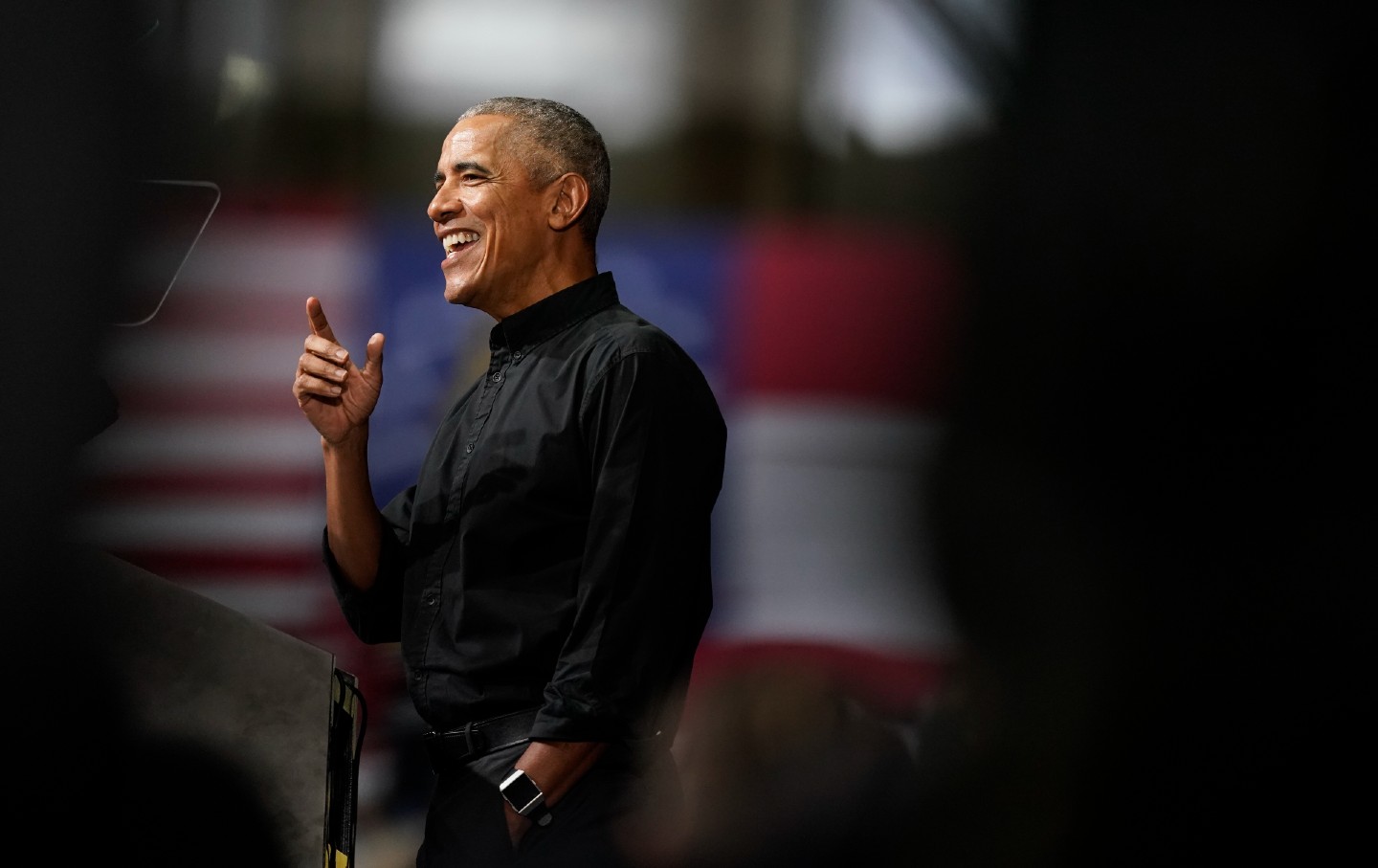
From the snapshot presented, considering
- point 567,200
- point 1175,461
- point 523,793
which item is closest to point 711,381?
point 567,200

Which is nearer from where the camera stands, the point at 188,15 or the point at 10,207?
the point at 10,207

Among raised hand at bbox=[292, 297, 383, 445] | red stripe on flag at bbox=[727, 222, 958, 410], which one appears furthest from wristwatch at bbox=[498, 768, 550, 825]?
red stripe on flag at bbox=[727, 222, 958, 410]

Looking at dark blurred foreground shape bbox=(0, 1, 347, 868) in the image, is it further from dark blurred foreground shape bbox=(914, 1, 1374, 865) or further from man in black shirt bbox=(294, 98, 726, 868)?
dark blurred foreground shape bbox=(914, 1, 1374, 865)

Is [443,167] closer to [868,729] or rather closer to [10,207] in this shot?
[10,207]

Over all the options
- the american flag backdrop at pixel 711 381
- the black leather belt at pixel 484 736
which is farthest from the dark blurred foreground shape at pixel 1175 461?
the black leather belt at pixel 484 736

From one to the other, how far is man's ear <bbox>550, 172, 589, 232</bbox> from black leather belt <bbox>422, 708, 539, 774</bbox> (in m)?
0.56

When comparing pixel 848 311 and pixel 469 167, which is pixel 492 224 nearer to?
pixel 469 167

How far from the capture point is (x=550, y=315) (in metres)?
1.58

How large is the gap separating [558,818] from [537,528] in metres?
0.29

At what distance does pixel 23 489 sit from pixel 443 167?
2.27 feet

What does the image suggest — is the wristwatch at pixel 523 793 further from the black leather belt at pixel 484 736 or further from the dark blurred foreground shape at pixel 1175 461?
the dark blurred foreground shape at pixel 1175 461

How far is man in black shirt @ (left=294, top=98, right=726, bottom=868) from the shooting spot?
4.50 ft

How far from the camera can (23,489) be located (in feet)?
5.79

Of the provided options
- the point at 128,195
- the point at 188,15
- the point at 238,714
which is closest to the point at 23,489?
the point at 128,195
